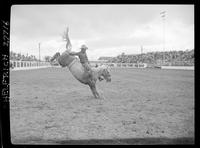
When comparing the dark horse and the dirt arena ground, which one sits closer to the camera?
the dirt arena ground

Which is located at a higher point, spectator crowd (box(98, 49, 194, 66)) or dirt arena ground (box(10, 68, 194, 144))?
spectator crowd (box(98, 49, 194, 66))

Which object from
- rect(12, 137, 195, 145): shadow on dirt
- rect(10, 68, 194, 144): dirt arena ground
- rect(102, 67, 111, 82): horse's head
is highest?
rect(102, 67, 111, 82): horse's head

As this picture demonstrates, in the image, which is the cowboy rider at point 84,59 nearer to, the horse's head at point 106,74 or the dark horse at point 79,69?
the dark horse at point 79,69

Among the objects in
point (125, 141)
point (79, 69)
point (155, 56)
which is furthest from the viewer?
point (155, 56)

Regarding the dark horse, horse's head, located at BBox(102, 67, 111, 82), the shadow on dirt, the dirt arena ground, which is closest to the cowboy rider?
the dark horse

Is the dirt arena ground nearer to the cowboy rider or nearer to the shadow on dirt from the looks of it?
the shadow on dirt

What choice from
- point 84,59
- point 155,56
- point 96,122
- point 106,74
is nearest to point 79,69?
point 84,59

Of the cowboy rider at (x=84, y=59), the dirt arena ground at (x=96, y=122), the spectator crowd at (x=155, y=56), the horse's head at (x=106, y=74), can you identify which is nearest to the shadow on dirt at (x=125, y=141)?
the dirt arena ground at (x=96, y=122)

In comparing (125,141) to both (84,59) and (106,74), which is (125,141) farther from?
(106,74)

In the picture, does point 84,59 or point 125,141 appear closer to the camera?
point 125,141

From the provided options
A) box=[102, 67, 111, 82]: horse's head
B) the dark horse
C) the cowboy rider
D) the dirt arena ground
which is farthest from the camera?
box=[102, 67, 111, 82]: horse's head
